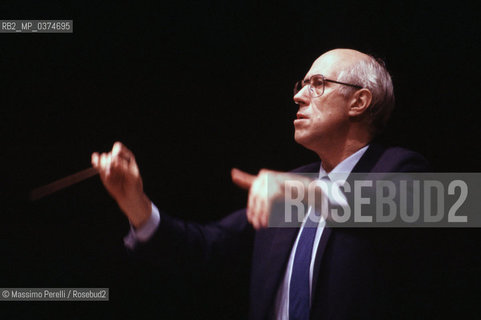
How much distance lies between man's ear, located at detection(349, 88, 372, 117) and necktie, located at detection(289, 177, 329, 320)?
361 millimetres

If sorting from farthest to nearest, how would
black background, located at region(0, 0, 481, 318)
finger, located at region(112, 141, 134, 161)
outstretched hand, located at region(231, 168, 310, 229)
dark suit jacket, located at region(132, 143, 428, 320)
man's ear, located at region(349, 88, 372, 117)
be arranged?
black background, located at region(0, 0, 481, 318), man's ear, located at region(349, 88, 372, 117), finger, located at region(112, 141, 134, 161), dark suit jacket, located at region(132, 143, 428, 320), outstretched hand, located at region(231, 168, 310, 229)

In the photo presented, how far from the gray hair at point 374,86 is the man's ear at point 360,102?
0.06 ft

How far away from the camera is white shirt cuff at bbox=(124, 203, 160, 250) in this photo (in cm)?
128

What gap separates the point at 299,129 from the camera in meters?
1.39

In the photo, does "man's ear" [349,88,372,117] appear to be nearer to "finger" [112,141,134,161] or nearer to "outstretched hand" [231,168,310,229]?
"outstretched hand" [231,168,310,229]

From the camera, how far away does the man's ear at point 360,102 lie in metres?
1.40

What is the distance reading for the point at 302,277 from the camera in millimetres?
1224

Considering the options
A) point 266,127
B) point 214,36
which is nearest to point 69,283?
point 266,127

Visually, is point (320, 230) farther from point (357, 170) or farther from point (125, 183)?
point (125, 183)

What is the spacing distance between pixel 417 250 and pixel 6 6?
5.31 feet

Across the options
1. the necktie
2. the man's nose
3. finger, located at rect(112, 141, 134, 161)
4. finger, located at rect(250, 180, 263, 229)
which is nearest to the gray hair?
the man's nose

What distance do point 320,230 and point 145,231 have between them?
51cm

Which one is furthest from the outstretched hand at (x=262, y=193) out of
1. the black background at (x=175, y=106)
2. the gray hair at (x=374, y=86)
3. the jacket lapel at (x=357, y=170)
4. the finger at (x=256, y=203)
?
the black background at (x=175, y=106)

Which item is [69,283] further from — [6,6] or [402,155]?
[402,155]
